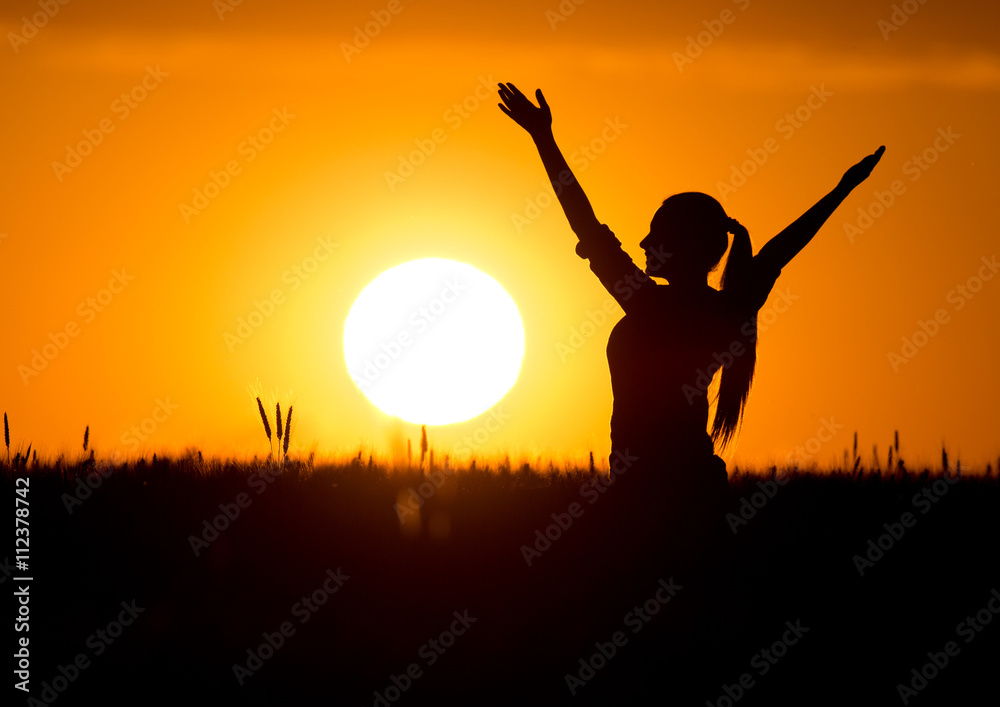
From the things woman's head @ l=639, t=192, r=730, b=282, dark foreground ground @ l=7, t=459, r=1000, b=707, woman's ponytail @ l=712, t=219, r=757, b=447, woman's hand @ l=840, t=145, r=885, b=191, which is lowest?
dark foreground ground @ l=7, t=459, r=1000, b=707

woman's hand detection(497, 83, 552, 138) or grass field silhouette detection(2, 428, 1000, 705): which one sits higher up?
woman's hand detection(497, 83, 552, 138)

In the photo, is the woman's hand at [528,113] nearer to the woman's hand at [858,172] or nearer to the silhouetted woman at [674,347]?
the silhouetted woman at [674,347]

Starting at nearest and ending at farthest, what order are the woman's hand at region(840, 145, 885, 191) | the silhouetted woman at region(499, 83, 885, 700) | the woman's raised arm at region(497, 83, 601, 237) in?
1. the woman's raised arm at region(497, 83, 601, 237)
2. the silhouetted woman at region(499, 83, 885, 700)
3. the woman's hand at region(840, 145, 885, 191)

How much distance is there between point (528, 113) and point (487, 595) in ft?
8.41

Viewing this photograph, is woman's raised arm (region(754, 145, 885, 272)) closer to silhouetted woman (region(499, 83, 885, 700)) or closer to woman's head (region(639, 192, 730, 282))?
silhouetted woman (region(499, 83, 885, 700))

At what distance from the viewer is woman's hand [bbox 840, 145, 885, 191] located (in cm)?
462

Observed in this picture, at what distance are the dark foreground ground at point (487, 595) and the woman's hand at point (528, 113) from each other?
62.4 inches

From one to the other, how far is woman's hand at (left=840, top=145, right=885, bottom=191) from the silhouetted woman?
248mm

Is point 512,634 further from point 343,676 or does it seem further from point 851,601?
point 851,601

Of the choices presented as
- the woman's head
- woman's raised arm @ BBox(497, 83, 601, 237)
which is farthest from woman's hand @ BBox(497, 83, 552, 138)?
the woman's head

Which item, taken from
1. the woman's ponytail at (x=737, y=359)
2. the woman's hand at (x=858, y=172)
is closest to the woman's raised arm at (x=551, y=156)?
the woman's ponytail at (x=737, y=359)

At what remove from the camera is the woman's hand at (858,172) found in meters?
4.62

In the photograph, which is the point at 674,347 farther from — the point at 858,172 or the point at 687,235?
the point at 858,172

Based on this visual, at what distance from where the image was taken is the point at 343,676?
4539 millimetres
